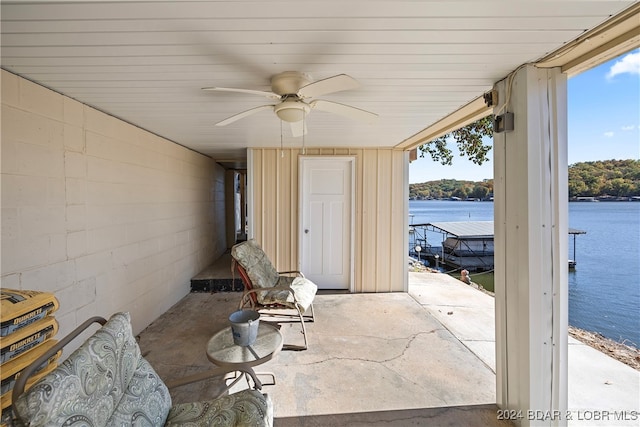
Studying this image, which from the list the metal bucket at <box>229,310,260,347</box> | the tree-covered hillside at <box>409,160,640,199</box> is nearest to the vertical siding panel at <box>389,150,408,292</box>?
the tree-covered hillside at <box>409,160,640,199</box>

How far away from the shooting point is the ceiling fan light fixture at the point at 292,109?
1.99m

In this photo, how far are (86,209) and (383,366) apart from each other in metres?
2.99

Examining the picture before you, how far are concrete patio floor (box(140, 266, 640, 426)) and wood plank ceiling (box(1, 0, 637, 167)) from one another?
7.76 ft

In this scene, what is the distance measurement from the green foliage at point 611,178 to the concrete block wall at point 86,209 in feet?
15.7

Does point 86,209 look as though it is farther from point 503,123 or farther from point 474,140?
point 474,140

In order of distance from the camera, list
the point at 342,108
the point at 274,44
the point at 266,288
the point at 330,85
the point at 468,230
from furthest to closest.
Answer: the point at 468,230, the point at 266,288, the point at 342,108, the point at 330,85, the point at 274,44

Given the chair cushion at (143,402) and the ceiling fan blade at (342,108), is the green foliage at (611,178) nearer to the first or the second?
the ceiling fan blade at (342,108)

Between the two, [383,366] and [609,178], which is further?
[609,178]

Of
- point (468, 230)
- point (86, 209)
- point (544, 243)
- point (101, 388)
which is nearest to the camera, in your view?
point (101, 388)

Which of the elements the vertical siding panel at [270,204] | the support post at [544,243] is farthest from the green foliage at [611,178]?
the vertical siding panel at [270,204]

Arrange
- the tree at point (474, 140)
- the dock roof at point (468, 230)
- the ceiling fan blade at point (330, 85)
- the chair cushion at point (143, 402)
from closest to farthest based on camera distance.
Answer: the chair cushion at point (143, 402), the ceiling fan blade at point (330, 85), the tree at point (474, 140), the dock roof at point (468, 230)

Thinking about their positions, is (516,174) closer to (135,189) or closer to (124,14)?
(124,14)

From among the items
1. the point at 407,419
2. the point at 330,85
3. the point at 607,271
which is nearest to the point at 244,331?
the point at 407,419

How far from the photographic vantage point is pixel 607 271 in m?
6.09
